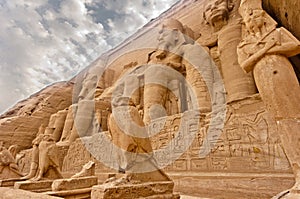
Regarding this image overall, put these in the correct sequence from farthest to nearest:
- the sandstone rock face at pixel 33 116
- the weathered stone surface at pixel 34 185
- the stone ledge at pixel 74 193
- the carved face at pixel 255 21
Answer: the sandstone rock face at pixel 33 116 < the weathered stone surface at pixel 34 185 < the stone ledge at pixel 74 193 < the carved face at pixel 255 21

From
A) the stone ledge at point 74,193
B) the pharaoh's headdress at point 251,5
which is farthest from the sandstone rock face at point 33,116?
the pharaoh's headdress at point 251,5

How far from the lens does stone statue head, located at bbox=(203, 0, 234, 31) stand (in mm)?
9000

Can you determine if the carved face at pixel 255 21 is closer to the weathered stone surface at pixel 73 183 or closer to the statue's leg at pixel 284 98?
the statue's leg at pixel 284 98

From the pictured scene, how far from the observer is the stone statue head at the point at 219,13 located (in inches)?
354

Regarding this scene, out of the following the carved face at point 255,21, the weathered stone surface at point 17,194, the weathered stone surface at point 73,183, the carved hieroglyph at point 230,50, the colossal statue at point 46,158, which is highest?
the carved hieroglyph at point 230,50

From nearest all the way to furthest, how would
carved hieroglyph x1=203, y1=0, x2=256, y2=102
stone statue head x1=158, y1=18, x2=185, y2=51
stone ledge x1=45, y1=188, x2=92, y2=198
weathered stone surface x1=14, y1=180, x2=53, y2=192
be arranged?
stone ledge x1=45, y1=188, x2=92, y2=198 → weathered stone surface x1=14, y1=180, x2=53, y2=192 → carved hieroglyph x1=203, y1=0, x2=256, y2=102 → stone statue head x1=158, y1=18, x2=185, y2=51

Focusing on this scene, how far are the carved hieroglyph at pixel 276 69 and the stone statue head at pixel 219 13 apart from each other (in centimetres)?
766

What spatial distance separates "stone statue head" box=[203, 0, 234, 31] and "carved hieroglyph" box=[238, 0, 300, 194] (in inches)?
302

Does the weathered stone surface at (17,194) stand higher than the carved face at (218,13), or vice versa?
the carved face at (218,13)

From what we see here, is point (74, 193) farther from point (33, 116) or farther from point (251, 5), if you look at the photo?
point (33, 116)

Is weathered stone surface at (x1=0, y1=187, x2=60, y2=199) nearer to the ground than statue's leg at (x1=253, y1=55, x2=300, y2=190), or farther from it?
nearer to the ground

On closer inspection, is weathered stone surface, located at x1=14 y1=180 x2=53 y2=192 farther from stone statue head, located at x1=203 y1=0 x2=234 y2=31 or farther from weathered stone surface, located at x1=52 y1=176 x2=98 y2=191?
stone statue head, located at x1=203 y1=0 x2=234 y2=31

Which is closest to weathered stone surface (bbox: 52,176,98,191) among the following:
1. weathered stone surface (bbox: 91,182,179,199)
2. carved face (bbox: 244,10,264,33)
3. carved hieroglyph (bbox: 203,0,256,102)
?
weathered stone surface (bbox: 91,182,179,199)

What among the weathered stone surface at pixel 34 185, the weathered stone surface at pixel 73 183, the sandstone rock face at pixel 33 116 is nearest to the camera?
the weathered stone surface at pixel 73 183
